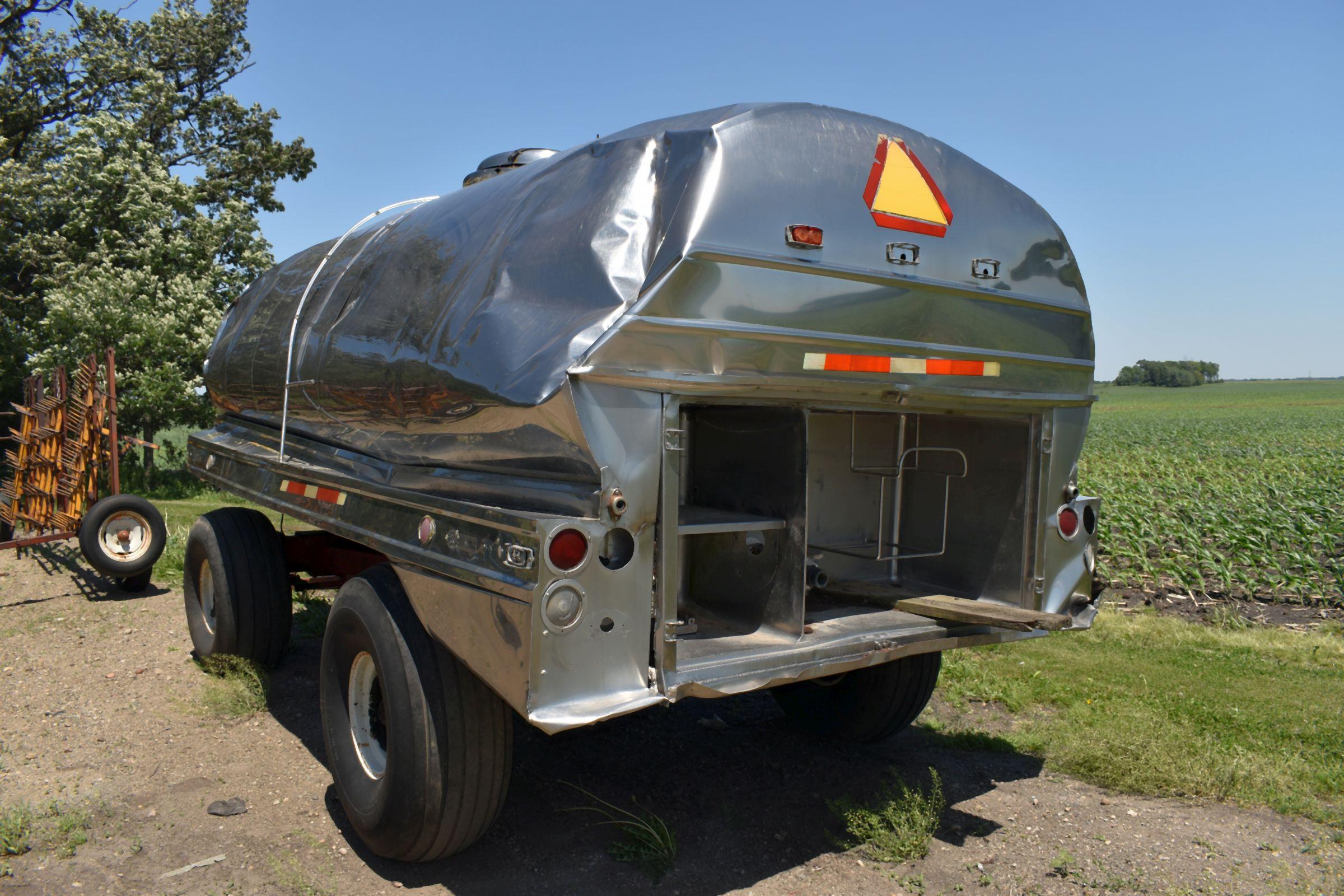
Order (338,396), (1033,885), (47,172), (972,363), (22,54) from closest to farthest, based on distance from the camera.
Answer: (1033,885) < (972,363) < (338,396) < (47,172) < (22,54)

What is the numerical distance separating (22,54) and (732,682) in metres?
24.3

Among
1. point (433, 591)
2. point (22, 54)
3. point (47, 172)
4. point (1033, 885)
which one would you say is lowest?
point (1033, 885)

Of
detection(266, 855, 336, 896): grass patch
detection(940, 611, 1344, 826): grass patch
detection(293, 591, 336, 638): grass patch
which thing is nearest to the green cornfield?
detection(940, 611, 1344, 826): grass patch

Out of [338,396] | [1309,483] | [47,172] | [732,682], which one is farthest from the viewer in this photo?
[47,172]

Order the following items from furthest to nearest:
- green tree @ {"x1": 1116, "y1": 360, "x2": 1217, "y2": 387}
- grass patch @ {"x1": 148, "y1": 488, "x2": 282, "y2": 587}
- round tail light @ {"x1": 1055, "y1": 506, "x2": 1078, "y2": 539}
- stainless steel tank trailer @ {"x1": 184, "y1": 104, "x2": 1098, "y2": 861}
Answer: green tree @ {"x1": 1116, "y1": 360, "x2": 1217, "y2": 387} < grass patch @ {"x1": 148, "y1": 488, "x2": 282, "y2": 587} < round tail light @ {"x1": 1055, "y1": 506, "x2": 1078, "y2": 539} < stainless steel tank trailer @ {"x1": 184, "y1": 104, "x2": 1098, "y2": 861}

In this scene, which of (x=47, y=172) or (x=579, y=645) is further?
(x=47, y=172)

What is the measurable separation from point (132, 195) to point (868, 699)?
59.8ft

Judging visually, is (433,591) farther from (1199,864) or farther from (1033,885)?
(1199,864)

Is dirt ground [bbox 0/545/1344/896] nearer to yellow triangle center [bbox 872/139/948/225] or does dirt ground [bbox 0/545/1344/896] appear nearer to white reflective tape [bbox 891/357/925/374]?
white reflective tape [bbox 891/357/925/374]

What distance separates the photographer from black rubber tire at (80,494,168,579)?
7.93 meters

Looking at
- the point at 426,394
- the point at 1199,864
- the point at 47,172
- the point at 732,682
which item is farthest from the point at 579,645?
the point at 47,172

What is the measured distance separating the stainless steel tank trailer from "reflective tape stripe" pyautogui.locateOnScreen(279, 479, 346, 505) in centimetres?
2

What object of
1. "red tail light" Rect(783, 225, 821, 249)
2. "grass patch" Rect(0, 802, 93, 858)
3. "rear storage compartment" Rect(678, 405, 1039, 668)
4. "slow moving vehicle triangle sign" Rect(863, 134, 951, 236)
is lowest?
"grass patch" Rect(0, 802, 93, 858)

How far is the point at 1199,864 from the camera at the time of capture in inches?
147
